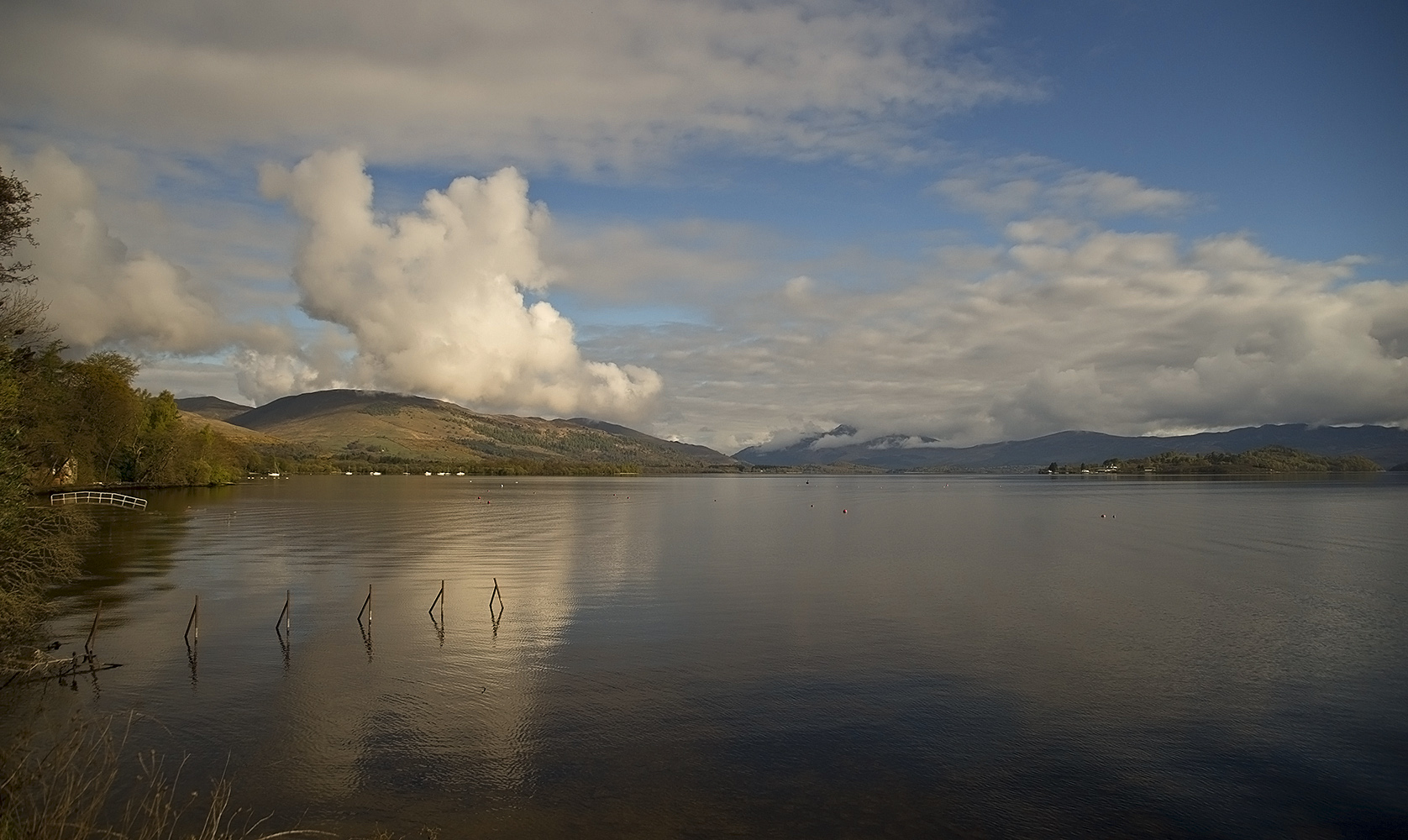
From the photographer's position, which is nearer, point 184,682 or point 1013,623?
point 184,682

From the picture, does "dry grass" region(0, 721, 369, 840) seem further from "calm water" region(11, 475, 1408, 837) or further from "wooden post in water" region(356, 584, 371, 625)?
"wooden post in water" region(356, 584, 371, 625)

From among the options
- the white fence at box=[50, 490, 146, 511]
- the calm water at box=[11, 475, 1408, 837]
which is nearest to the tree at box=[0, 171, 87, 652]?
the calm water at box=[11, 475, 1408, 837]

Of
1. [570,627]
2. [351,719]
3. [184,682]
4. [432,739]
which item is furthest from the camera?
[570,627]

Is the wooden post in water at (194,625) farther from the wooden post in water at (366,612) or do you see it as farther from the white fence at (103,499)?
the white fence at (103,499)

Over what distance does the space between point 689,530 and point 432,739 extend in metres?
Answer: 58.6

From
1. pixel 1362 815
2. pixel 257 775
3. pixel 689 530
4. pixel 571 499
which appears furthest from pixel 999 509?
pixel 257 775

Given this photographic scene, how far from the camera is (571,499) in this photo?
132 meters

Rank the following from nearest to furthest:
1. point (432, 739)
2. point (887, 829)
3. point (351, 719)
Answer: point (887, 829) → point (432, 739) → point (351, 719)

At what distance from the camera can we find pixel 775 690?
24.4 meters

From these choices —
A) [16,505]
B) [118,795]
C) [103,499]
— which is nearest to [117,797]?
[118,795]

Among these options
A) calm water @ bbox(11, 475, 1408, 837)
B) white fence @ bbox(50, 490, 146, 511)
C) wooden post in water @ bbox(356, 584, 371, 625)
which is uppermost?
white fence @ bbox(50, 490, 146, 511)

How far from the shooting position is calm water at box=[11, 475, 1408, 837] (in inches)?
660

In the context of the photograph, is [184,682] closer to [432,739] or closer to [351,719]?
[351,719]

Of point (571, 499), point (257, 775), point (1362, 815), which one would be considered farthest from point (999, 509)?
point (257, 775)
